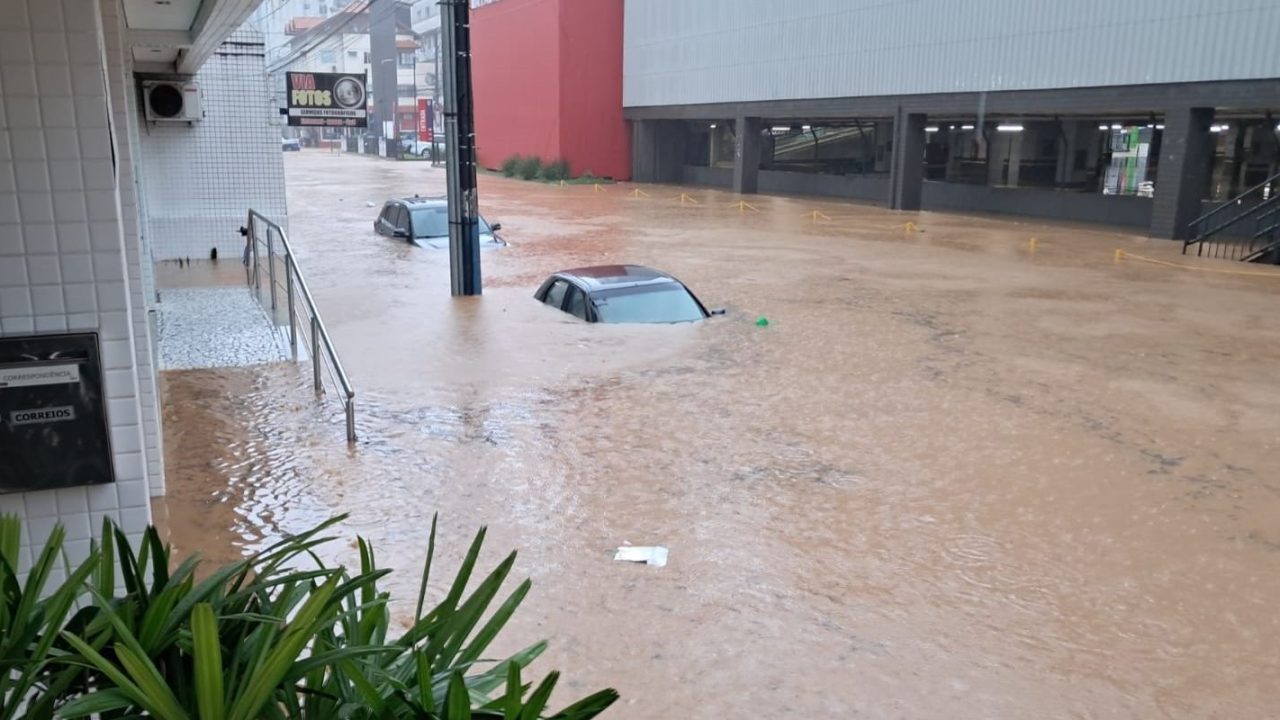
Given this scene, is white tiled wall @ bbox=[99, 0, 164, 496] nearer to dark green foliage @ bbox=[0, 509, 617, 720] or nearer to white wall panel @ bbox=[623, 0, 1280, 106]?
dark green foliage @ bbox=[0, 509, 617, 720]

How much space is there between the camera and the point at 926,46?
30125 millimetres

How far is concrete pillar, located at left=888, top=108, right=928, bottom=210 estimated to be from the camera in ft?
104

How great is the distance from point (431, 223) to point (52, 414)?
19.3 meters

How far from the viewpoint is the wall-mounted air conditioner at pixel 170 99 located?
14719 mm

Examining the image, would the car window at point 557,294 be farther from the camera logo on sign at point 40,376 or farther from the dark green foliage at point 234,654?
the dark green foliage at point 234,654

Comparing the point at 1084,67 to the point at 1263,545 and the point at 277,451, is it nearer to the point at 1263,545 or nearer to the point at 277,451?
the point at 1263,545

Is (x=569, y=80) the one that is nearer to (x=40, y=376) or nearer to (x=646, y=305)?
(x=646, y=305)

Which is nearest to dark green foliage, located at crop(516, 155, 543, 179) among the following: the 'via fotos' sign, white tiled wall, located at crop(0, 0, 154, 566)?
the 'via fotos' sign

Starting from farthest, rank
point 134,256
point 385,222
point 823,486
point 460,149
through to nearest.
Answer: point 385,222
point 460,149
point 823,486
point 134,256

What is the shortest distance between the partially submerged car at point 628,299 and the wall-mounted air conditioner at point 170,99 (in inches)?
244

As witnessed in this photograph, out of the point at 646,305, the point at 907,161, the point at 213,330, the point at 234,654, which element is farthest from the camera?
the point at 907,161

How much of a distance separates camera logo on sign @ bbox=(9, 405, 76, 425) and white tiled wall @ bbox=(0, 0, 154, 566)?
14cm

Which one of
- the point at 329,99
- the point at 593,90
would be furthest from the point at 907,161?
the point at 329,99

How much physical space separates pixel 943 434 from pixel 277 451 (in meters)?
5.46
